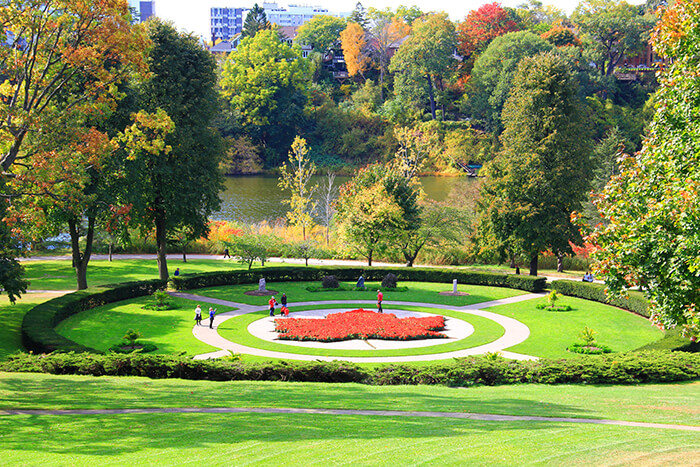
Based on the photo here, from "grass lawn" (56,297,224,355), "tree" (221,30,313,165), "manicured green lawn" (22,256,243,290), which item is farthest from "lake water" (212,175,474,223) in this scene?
"grass lawn" (56,297,224,355)

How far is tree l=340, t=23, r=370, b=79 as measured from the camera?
12094 centimetres

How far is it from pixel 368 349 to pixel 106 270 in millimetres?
27537

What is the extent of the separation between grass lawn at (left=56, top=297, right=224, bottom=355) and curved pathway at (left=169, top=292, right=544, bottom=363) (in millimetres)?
691

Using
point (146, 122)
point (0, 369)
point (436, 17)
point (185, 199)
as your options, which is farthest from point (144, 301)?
point (436, 17)

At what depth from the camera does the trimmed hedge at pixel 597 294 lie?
109 feet

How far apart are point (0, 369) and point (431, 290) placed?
27.4m

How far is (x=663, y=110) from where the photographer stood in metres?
15.9

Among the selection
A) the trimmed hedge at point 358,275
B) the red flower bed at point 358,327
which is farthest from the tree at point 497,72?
the red flower bed at point 358,327

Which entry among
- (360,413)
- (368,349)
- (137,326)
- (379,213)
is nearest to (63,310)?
(137,326)

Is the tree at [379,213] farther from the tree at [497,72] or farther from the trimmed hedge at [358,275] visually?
the tree at [497,72]

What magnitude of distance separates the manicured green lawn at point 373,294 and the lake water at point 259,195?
2499 centimetres

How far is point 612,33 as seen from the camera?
105 metres

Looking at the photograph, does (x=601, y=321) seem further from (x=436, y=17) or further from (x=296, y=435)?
(x=436, y=17)

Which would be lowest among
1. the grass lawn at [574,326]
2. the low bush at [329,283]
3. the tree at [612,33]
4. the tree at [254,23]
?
the grass lawn at [574,326]
